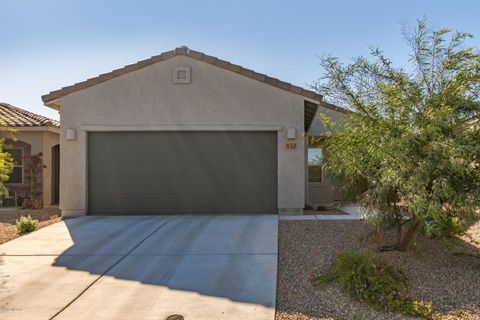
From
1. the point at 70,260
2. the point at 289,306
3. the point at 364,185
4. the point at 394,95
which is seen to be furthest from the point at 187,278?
the point at 394,95

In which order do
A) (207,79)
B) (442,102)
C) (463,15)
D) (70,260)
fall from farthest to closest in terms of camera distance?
(207,79) < (463,15) < (70,260) < (442,102)

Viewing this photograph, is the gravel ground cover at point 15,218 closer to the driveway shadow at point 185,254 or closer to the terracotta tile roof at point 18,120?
the driveway shadow at point 185,254

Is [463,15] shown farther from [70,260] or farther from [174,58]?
[70,260]

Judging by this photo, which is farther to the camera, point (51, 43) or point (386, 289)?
point (51, 43)

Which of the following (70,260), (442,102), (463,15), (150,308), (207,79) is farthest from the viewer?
(207,79)

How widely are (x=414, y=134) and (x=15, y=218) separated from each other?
37.4 feet

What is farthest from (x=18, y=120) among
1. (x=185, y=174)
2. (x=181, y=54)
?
(x=185, y=174)

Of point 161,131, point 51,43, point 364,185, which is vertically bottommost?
point 364,185

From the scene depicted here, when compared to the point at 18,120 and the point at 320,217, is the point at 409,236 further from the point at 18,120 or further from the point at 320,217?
the point at 18,120

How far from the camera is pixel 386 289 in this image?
5.07 meters

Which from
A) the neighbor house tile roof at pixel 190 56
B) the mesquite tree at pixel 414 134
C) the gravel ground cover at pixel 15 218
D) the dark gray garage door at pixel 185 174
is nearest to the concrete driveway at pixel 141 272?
the gravel ground cover at pixel 15 218

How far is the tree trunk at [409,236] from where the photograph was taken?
6.34 m

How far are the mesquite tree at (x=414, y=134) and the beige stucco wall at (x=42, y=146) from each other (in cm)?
1171

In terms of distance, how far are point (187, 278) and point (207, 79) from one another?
6.91m
